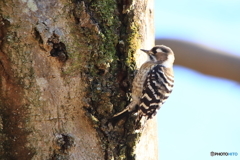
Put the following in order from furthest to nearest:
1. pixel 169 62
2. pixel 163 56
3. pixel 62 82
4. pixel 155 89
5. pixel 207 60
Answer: pixel 207 60 < pixel 169 62 < pixel 163 56 < pixel 155 89 < pixel 62 82

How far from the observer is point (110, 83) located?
2789 millimetres

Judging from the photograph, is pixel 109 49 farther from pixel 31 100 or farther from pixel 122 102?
pixel 31 100

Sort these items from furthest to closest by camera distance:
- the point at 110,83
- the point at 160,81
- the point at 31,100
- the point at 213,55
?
the point at 213,55 → the point at 160,81 → the point at 110,83 → the point at 31,100

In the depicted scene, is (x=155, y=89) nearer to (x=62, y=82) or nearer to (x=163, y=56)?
(x=163, y=56)

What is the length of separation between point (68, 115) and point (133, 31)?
2.79 ft

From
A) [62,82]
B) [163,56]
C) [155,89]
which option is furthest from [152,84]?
[62,82]

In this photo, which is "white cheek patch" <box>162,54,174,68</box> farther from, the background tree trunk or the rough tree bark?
the rough tree bark

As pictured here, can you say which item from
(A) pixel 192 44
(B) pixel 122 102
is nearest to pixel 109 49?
(B) pixel 122 102

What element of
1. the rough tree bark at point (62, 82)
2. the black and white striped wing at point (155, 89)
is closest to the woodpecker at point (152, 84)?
the black and white striped wing at point (155, 89)

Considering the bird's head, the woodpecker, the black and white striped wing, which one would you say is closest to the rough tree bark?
the woodpecker

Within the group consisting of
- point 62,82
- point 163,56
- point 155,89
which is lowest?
point 155,89

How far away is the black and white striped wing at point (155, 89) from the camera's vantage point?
326cm

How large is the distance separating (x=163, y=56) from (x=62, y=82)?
1.57 metres

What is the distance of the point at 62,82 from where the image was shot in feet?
8.63
